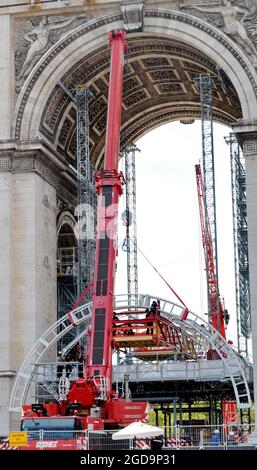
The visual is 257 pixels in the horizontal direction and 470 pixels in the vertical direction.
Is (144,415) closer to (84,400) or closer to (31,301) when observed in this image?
(84,400)

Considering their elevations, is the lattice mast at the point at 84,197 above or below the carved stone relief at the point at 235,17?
below

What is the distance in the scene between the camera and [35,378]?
44.8 meters

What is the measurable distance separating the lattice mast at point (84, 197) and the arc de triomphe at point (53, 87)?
31.1 inches

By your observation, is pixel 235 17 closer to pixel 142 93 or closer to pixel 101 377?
pixel 142 93

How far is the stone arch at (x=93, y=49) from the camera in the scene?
1825 inches

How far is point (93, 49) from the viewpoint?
48.5m

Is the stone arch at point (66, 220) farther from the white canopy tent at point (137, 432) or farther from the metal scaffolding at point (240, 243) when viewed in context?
the white canopy tent at point (137, 432)

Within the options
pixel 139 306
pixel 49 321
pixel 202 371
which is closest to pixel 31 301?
pixel 49 321

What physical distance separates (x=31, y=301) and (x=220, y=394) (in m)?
12.6

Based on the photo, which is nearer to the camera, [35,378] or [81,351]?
[35,378]

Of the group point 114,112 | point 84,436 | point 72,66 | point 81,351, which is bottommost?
point 84,436

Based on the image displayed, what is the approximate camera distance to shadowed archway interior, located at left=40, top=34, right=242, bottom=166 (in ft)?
162

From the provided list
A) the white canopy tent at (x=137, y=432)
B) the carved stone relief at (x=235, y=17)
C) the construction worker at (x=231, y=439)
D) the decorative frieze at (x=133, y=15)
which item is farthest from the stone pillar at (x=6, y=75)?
the white canopy tent at (x=137, y=432)

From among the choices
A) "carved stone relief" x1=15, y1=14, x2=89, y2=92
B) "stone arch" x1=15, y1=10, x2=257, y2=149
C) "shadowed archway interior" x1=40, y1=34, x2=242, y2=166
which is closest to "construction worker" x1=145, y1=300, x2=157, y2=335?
"shadowed archway interior" x1=40, y1=34, x2=242, y2=166
